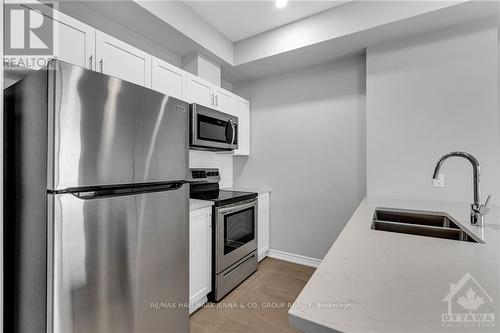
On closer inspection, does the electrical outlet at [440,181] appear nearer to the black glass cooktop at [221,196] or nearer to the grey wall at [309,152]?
the grey wall at [309,152]

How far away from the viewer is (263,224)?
303 cm

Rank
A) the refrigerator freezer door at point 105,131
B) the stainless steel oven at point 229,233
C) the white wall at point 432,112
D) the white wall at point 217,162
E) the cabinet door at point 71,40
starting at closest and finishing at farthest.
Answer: the refrigerator freezer door at point 105,131 → the cabinet door at point 71,40 → the white wall at point 432,112 → the stainless steel oven at point 229,233 → the white wall at point 217,162

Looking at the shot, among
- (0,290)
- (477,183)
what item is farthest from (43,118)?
(477,183)

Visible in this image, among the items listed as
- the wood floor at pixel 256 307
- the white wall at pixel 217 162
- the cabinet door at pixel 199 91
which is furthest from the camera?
the white wall at pixel 217 162

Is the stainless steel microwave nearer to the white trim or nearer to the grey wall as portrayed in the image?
the grey wall

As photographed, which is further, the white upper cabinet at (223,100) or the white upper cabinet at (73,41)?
the white upper cabinet at (223,100)

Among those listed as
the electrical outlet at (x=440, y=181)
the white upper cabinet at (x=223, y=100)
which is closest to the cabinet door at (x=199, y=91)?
the white upper cabinet at (x=223, y=100)

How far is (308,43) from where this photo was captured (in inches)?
94.0

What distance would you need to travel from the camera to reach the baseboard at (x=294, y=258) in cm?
289

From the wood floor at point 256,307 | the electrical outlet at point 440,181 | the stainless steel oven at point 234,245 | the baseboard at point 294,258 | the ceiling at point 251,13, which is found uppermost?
the ceiling at point 251,13

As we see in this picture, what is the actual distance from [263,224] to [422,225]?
6.09 feet

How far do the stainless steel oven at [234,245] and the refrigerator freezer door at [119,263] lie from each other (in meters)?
0.53

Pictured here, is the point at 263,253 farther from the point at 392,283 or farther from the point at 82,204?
the point at 392,283

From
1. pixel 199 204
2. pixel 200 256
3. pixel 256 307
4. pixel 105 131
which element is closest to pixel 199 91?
pixel 199 204
